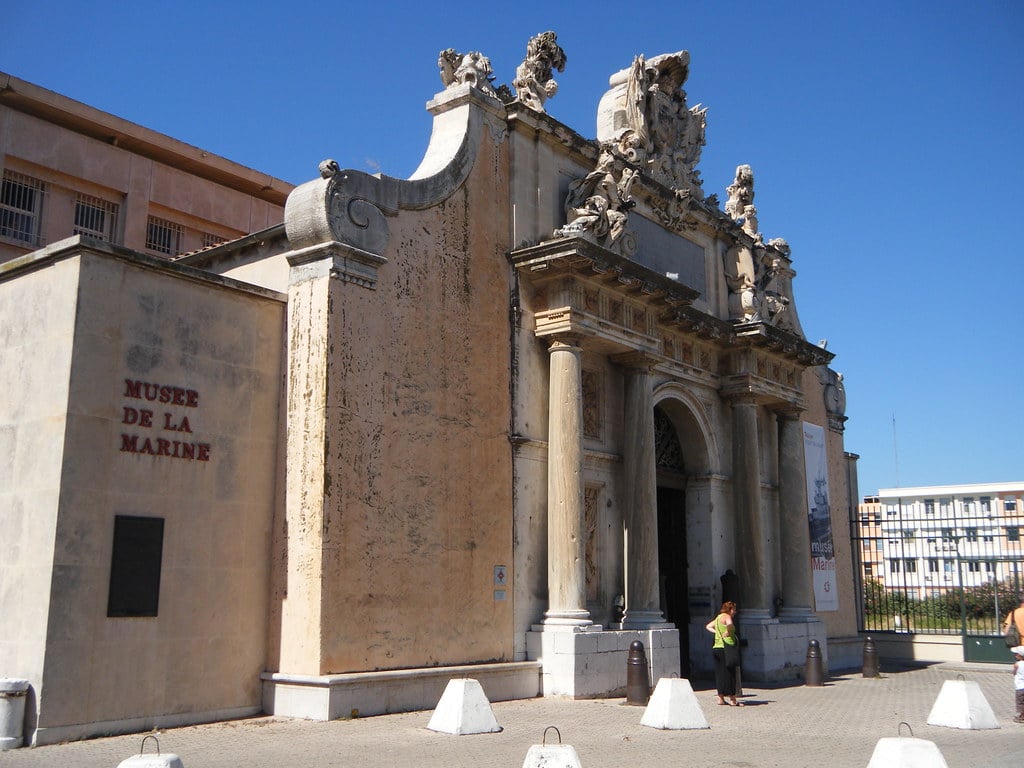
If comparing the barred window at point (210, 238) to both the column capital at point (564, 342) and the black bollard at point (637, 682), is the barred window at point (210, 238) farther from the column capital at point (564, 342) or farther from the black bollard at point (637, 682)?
the black bollard at point (637, 682)

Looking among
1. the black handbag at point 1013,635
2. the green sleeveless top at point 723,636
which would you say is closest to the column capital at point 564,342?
the green sleeveless top at point 723,636

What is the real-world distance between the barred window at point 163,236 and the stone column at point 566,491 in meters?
11.2

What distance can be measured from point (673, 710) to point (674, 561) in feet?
26.5

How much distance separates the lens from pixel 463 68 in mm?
14805

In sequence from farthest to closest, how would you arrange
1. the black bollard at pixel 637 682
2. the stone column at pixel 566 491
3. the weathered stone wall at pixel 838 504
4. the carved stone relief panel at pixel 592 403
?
1. the weathered stone wall at pixel 838 504
2. the carved stone relief panel at pixel 592 403
3. the stone column at pixel 566 491
4. the black bollard at pixel 637 682

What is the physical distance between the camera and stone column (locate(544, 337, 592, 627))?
13.7 metres

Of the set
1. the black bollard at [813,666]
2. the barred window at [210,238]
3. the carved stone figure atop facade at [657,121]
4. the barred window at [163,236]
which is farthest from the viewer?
the barred window at [210,238]

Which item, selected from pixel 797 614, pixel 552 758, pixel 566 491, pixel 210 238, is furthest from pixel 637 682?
pixel 210 238

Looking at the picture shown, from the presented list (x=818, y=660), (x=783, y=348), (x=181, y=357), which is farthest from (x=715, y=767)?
(x=783, y=348)

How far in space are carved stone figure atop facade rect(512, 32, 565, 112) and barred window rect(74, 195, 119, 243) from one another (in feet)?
32.3

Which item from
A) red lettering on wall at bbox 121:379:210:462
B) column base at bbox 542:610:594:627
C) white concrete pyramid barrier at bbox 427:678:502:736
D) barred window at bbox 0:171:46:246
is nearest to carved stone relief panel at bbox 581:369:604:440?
column base at bbox 542:610:594:627

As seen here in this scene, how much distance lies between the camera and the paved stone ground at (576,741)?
8.53m

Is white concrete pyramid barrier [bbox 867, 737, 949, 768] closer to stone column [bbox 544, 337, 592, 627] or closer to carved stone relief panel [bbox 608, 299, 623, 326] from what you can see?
stone column [bbox 544, 337, 592, 627]

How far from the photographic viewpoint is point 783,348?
801 inches
